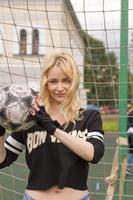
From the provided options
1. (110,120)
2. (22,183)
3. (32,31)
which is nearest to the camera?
(32,31)

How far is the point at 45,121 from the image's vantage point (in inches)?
68.1

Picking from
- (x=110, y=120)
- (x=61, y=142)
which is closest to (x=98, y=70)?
(x=110, y=120)

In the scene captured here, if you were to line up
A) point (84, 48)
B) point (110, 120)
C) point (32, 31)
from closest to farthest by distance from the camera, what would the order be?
point (84, 48), point (32, 31), point (110, 120)

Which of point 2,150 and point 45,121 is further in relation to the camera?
point 2,150

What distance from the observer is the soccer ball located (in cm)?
179

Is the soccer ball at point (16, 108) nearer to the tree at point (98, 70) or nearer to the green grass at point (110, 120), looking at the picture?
the tree at point (98, 70)

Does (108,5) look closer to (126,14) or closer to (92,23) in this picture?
(126,14)

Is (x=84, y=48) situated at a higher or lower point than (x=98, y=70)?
lower

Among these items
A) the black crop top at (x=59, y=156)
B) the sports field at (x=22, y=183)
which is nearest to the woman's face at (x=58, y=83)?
the black crop top at (x=59, y=156)

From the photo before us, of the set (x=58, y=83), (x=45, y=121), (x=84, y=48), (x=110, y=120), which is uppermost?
(x=84, y=48)

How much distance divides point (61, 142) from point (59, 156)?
6cm

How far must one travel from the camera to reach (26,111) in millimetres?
1780

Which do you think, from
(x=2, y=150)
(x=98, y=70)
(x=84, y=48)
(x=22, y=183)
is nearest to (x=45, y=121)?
(x=2, y=150)

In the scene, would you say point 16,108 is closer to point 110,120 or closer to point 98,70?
point 98,70
